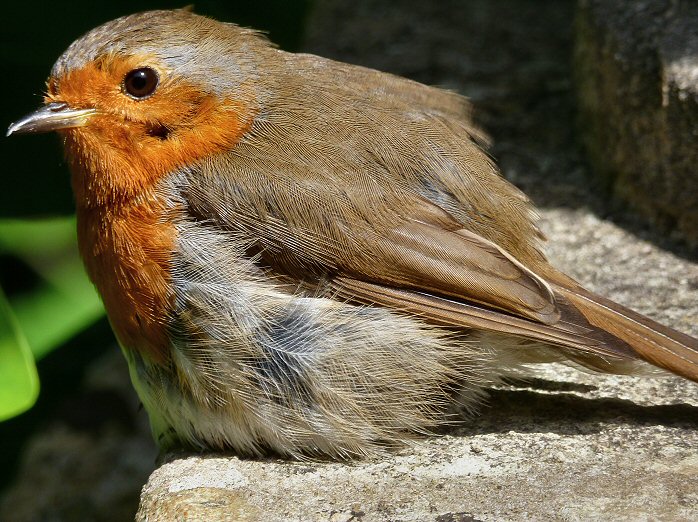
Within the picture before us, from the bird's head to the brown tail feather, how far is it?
1236 millimetres

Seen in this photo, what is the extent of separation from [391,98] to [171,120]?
0.79 metres

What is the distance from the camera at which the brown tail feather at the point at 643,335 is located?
10.1 ft

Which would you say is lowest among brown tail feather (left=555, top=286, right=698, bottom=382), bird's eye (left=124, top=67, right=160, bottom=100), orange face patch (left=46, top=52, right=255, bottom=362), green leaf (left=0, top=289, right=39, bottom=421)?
green leaf (left=0, top=289, right=39, bottom=421)

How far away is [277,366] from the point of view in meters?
3.09

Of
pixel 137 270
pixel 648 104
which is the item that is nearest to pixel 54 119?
pixel 137 270

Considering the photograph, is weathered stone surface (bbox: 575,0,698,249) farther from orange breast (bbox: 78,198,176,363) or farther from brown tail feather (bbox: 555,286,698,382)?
orange breast (bbox: 78,198,176,363)

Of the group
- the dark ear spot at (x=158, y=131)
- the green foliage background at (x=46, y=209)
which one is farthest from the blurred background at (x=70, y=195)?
the dark ear spot at (x=158, y=131)

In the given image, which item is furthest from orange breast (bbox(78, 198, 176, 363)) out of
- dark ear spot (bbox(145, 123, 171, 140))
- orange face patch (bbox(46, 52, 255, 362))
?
dark ear spot (bbox(145, 123, 171, 140))

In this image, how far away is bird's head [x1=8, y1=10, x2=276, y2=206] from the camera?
130 inches

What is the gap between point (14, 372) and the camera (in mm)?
3332

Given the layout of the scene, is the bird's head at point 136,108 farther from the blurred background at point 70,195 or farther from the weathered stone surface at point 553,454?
the weathered stone surface at point 553,454

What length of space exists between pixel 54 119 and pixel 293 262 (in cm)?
95

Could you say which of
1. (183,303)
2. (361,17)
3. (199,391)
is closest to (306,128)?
(183,303)

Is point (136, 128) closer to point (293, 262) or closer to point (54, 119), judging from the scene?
point (54, 119)
